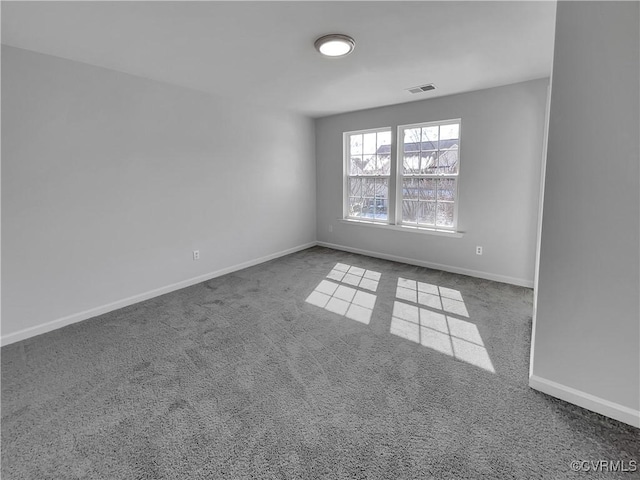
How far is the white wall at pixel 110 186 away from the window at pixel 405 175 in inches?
61.3

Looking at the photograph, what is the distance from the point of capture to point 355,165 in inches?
205

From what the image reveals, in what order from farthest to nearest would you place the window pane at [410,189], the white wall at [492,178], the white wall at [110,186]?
the window pane at [410,189] → the white wall at [492,178] → the white wall at [110,186]

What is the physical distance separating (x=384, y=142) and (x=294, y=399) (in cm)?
400

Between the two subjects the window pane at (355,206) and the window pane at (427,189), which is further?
the window pane at (355,206)

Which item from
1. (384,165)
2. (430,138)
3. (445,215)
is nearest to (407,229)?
(445,215)

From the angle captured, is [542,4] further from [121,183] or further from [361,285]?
[121,183]

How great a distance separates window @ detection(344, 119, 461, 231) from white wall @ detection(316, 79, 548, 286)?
0.52 ft

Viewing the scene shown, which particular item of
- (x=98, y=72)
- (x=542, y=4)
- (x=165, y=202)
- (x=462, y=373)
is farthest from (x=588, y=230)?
(x=98, y=72)

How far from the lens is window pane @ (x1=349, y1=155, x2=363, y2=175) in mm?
5145

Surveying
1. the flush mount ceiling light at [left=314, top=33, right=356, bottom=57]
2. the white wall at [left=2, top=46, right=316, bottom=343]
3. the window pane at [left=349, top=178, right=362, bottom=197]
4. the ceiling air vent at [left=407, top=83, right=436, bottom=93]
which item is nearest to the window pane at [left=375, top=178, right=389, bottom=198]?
the window pane at [left=349, top=178, right=362, bottom=197]

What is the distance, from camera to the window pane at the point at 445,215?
4.28 metres

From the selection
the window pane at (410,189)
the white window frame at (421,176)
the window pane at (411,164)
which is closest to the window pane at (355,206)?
the white window frame at (421,176)

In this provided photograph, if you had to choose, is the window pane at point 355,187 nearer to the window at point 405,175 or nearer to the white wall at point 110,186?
the window at point 405,175

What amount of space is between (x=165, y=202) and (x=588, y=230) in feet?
12.3
